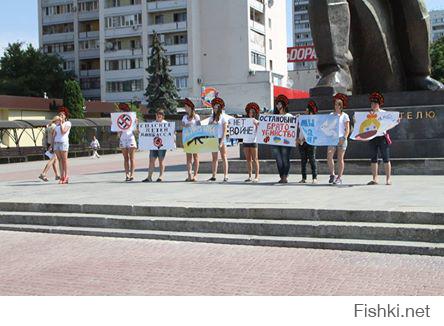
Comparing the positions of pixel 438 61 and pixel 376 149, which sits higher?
pixel 438 61

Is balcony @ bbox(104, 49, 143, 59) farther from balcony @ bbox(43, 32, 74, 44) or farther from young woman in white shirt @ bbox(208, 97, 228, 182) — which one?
young woman in white shirt @ bbox(208, 97, 228, 182)

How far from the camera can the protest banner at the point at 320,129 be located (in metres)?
12.1

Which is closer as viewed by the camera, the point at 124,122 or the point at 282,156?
the point at 282,156

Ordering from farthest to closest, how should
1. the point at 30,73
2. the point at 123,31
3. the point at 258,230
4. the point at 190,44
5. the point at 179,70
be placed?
1. the point at 30,73
2. the point at 123,31
3. the point at 179,70
4. the point at 190,44
5. the point at 258,230

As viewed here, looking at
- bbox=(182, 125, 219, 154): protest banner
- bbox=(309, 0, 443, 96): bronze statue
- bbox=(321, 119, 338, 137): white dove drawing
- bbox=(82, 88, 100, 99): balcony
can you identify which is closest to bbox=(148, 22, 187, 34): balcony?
bbox=(82, 88, 100, 99): balcony

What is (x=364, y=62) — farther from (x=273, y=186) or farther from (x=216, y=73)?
(x=216, y=73)

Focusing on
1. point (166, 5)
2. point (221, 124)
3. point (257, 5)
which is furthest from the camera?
point (257, 5)

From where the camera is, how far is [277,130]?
13.0 meters

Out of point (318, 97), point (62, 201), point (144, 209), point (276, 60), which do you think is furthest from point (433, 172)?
A: point (276, 60)

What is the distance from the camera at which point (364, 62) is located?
16047 millimetres

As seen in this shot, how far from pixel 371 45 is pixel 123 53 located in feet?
209

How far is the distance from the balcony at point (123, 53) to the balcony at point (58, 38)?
1010 centimetres

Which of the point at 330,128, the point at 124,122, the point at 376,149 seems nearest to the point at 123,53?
the point at 124,122

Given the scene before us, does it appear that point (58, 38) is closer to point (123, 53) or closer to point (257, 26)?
point (123, 53)
